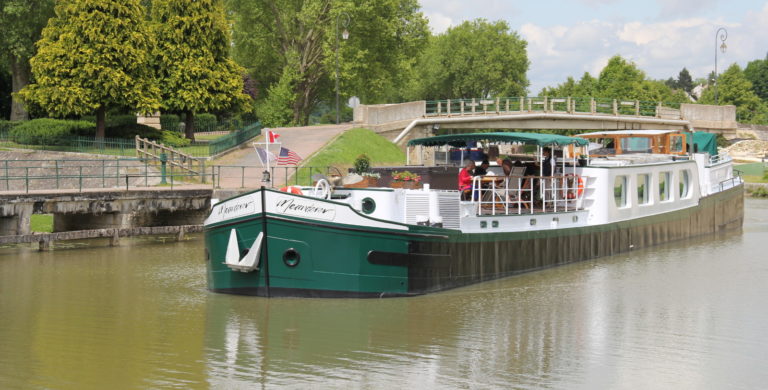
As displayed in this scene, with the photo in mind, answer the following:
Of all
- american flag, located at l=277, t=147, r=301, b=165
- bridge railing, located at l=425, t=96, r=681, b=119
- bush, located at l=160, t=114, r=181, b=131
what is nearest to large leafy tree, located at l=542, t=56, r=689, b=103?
bridge railing, located at l=425, t=96, r=681, b=119

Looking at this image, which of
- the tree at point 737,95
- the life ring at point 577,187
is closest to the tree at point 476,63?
the tree at point 737,95

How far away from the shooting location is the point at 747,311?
18047 mm

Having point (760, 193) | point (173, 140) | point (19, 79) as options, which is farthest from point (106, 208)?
point (760, 193)

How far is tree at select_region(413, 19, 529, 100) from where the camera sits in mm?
93438

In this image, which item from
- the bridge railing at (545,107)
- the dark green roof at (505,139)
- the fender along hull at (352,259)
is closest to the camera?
the fender along hull at (352,259)

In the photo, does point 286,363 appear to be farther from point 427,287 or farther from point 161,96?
point 161,96

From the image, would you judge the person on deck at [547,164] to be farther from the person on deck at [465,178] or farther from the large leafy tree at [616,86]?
the large leafy tree at [616,86]

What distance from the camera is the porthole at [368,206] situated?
18.5 meters

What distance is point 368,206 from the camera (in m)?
18.6

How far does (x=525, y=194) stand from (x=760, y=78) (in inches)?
4496

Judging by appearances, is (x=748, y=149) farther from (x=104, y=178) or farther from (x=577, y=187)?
(x=104, y=178)

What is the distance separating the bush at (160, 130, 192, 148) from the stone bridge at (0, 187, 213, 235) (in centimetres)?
1298

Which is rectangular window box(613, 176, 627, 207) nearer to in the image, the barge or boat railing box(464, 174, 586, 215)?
the barge

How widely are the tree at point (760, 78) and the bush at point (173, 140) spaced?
98.3 metres
